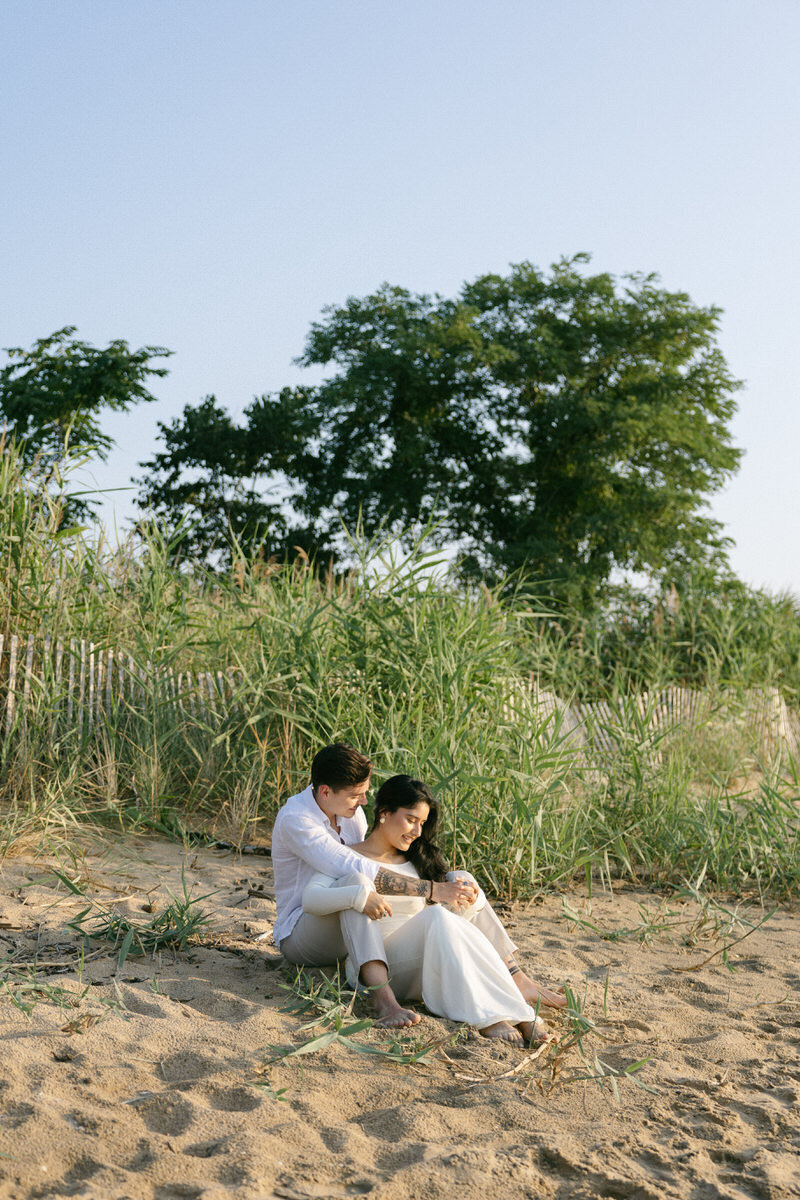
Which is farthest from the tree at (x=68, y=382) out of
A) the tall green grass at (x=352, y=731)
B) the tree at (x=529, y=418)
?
the tall green grass at (x=352, y=731)

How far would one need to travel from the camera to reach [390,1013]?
345cm

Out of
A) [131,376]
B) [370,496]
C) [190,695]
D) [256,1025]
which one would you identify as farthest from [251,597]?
[370,496]

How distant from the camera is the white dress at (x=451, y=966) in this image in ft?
11.4

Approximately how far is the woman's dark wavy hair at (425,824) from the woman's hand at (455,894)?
103 mm

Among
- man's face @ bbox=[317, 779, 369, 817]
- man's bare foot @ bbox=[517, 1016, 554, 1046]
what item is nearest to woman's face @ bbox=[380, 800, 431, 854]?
man's face @ bbox=[317, 779, 369, 817]

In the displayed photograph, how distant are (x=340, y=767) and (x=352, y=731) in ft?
7.29

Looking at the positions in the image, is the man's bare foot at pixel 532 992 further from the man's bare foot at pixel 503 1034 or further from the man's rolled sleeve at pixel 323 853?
the man's rolled sleeve at pixel 323 853

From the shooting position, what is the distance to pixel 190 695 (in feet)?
22.6

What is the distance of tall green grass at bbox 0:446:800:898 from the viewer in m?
5.64

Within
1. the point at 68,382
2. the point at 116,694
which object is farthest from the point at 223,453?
the point at 116,694

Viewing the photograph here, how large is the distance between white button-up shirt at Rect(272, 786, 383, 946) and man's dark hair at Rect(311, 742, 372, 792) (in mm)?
141

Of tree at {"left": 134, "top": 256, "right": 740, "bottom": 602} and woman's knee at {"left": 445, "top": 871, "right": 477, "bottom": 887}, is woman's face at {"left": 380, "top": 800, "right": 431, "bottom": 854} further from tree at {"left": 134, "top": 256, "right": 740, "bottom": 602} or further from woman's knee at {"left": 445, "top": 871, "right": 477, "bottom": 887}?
tree at {"left": 134, "top": 256, "right": 740, "bottom": 602}

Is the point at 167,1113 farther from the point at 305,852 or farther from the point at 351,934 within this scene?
the point at 305,852

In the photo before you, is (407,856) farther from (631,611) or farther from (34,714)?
(631,611)
